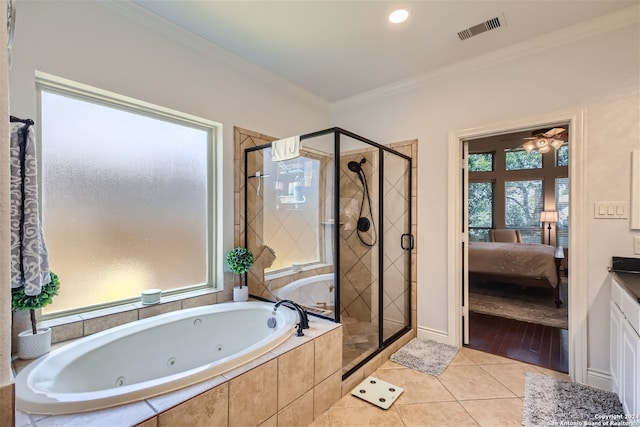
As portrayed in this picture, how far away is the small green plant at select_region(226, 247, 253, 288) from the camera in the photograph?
242 cm

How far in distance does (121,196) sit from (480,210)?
699cm

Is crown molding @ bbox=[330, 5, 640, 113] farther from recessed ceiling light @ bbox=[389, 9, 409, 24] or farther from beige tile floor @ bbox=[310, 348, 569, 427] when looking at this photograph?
beige tile floor @ bbox=[310, 348, 569, 427]

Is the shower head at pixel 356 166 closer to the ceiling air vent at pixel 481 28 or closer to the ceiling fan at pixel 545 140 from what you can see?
the ceiling air vent at pixel 481 28

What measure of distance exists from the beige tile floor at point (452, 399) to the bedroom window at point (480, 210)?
4.83m

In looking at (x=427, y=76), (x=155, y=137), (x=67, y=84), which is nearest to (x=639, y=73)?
(x=427, y=76)

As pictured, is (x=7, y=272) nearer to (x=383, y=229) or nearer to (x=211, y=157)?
(x=211, y=157)

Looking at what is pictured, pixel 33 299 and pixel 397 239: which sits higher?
pixel 397 239

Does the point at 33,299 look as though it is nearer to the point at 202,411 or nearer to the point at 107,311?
the point at 107,311

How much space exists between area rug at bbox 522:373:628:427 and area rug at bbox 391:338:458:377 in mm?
569

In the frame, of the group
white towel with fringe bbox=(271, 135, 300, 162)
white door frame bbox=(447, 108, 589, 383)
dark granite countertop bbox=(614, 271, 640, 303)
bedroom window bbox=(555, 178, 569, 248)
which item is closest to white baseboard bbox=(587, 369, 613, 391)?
white door frame bbox=(447, 108, 589, 383)

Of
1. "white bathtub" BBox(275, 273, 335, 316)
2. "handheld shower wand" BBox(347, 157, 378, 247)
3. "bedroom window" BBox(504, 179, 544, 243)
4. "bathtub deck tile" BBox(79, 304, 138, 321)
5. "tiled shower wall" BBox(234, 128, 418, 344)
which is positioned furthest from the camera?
"bedroom window" BBox(504, 179, 544, 243)

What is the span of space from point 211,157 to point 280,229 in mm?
900

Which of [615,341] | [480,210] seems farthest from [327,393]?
[480,210]

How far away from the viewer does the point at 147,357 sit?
5.95 feet
